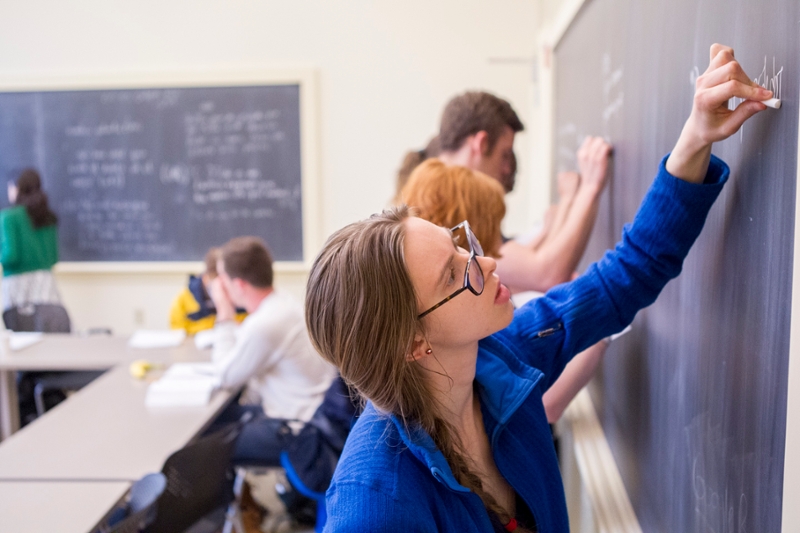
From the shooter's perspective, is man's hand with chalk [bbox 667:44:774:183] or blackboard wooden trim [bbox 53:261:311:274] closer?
man's hand with chalk [bbox 667:44:774:183]

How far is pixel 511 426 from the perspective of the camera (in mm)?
1066

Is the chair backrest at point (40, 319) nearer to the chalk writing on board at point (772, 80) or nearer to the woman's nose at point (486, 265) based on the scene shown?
the woman's nose at point (486, 265)

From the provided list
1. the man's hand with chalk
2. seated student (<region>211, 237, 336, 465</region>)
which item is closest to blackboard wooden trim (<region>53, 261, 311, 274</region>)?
seated student (<region>211, 237, 336, 465</region>)

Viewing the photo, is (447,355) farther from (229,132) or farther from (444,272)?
(229,132)

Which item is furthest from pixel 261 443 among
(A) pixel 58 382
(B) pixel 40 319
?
(B) pixel 40 319

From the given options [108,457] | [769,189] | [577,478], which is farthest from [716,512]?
[108,457]

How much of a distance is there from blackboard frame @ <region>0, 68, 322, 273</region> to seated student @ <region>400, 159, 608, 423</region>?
3.08 meters

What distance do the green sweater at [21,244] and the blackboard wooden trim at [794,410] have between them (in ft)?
15.7

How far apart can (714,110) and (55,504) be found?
194cm

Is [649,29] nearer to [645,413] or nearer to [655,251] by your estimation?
[655,251]

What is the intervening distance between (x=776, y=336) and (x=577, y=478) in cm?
142

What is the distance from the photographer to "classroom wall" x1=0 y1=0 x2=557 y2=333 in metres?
4.36

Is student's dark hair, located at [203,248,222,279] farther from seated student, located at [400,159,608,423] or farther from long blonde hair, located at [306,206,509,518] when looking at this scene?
long blonde hair, located at [306,206,509,518]

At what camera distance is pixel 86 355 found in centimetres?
335
